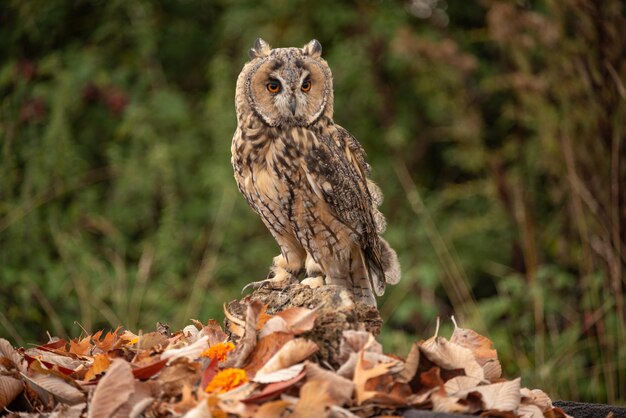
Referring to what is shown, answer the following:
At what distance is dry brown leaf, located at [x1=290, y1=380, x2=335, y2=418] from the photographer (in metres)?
1.41

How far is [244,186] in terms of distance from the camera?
246 centimetres

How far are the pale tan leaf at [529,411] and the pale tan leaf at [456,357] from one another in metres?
0.10

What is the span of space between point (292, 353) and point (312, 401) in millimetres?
169

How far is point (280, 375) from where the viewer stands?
151cm

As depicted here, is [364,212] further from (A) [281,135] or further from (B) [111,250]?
(B) [111,250]

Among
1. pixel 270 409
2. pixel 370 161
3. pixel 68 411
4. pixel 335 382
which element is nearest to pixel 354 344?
pixel 335 382

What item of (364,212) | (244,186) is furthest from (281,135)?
(364,212)

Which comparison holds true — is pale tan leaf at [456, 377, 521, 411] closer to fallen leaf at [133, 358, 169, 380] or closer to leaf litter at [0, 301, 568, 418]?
leaf litter at [0, 301, 568, 418]

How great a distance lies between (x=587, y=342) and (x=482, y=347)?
1.99 meters

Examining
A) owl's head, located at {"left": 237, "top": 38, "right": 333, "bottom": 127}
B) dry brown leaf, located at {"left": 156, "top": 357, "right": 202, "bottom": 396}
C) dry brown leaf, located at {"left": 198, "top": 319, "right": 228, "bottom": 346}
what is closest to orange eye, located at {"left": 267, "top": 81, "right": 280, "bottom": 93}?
owl's head, located at {"left": 237, "top": 38, "right": 333, "bottom": 127}

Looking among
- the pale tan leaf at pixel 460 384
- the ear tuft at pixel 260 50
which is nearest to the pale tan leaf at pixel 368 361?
the pale tan leaf at pixel 460 384

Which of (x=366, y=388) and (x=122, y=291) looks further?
(x=122, y=291)

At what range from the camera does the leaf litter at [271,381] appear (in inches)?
58.2

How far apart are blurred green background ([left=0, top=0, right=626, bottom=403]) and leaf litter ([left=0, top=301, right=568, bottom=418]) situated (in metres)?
1.76
